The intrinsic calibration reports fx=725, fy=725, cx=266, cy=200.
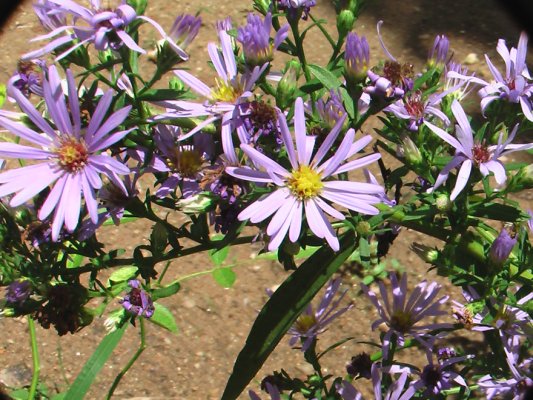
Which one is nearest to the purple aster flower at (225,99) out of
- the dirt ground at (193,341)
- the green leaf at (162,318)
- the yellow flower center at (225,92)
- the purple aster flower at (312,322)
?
the yellow flower center at (225,92)

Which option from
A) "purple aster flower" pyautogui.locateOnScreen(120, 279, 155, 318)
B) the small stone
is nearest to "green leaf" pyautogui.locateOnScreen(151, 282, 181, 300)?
"purple aster flower" pyautogui.locateOnScreen(120, 279, 155, 318)

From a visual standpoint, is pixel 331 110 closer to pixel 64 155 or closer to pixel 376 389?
pixel 64 155

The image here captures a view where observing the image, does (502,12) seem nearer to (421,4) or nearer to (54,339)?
(421,4)

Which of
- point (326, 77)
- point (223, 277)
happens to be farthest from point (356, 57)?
point (223, 277)

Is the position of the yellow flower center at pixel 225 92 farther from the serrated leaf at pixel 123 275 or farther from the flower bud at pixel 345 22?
the serrated leaf at pixel 123 275

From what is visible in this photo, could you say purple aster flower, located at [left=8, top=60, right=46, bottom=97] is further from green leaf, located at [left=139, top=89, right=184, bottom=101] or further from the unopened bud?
the unopened bud

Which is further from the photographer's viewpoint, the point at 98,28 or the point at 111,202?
the point at 111,202
